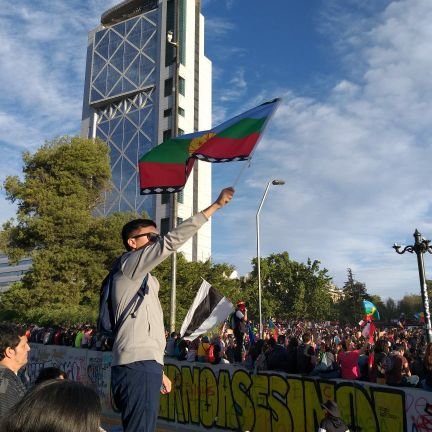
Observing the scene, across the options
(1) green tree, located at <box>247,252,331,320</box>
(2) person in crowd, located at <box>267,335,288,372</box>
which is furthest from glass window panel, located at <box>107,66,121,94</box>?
→ (2) person in crowd, located at <box>267,335,288,372</box>

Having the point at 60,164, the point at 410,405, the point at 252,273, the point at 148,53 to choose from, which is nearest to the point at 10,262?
the point at 60,164

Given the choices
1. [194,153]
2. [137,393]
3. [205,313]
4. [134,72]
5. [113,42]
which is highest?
[113,42]

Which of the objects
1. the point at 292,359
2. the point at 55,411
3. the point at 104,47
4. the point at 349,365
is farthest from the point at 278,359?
the point at 104,47

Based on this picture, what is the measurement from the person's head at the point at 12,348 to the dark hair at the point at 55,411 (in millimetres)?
2253

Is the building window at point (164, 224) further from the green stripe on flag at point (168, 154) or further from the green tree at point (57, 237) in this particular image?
the green stripe on flag at point (168, 154)

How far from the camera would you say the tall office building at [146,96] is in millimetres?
63875

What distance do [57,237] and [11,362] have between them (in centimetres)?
2758

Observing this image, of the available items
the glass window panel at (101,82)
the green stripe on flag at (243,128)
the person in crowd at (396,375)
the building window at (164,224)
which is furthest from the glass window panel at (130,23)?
the person in crowd at (396,375)

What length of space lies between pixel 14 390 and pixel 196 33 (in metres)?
72.1

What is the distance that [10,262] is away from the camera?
2961 cm

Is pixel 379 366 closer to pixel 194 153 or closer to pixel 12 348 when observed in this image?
pixel 194 153

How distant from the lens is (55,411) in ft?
4.47

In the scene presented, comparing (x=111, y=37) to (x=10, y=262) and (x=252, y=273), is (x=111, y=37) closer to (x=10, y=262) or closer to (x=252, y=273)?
(x=252, y=273)

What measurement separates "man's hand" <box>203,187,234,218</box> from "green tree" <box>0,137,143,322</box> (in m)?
24.8
